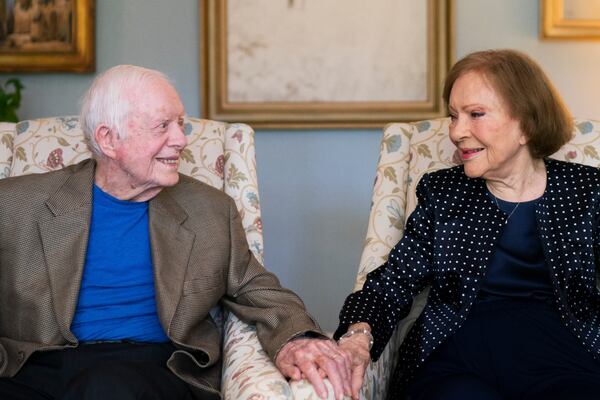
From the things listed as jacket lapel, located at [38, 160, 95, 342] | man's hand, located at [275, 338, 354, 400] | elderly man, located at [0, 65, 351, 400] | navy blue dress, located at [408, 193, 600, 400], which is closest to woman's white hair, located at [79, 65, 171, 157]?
elderly man, located at [0, 65, 351, 400]

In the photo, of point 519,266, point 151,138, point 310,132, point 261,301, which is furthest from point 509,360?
point 310,132

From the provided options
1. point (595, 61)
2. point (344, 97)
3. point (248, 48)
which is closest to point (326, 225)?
point (344, 97)

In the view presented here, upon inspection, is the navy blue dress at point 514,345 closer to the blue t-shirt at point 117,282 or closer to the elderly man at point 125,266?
the elderly man at point 125,266

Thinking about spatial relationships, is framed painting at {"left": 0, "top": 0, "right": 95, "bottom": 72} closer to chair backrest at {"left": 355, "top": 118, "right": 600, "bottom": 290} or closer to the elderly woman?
chair backrest at {"left": 355, "top": 118, "right": 600, "bottom": 290}

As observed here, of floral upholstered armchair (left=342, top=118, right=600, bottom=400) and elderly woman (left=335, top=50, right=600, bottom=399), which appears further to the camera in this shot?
floral upholstered armchair (left=342, top=118, right=600, bottom=400)

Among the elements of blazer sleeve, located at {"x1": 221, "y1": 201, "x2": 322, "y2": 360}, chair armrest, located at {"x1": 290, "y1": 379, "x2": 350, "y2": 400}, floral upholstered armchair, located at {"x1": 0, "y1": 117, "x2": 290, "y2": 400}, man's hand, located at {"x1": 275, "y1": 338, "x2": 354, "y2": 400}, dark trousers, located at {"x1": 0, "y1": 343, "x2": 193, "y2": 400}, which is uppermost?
floral upholstered armchair, located at {"x1": 0, "y1": 117, "x2": 290, "y2": 400}

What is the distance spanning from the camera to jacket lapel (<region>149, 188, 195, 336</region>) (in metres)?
2.02

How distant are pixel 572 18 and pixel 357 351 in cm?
193

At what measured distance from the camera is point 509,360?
1940mm

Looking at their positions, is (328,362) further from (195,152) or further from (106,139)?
(195,152)

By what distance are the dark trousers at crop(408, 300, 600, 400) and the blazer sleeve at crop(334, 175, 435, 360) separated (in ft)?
0.43

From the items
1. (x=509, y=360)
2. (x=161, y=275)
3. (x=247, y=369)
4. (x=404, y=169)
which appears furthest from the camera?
(x=404, y=169)

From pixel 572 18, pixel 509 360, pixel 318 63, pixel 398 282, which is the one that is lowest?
pixel 509 360

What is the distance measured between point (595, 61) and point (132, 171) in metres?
2.01
